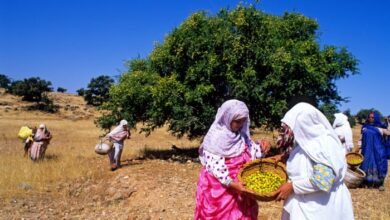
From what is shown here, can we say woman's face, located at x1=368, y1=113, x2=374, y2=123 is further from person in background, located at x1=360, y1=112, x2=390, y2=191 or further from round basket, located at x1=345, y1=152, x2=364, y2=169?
round basket, located at x1=345, y1=152, x2=364, y2=169

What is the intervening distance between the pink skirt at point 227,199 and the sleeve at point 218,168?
0.08 meters

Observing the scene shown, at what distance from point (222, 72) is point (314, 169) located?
30.0ft

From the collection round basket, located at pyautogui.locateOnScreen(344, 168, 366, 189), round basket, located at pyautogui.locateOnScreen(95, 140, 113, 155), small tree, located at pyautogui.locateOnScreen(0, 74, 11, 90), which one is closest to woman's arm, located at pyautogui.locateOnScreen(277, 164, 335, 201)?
round basket, located at pyautogui.locateOnScreen(344, 168, 366, 189)

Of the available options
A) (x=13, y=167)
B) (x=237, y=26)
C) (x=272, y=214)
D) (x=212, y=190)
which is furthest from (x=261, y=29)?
(x=212, y=190)

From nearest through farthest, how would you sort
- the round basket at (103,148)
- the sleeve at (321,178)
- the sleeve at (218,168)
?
1. the sleeve at (321,178)
2. the sleeve at (218,168)
3. the round basket at (103,148)

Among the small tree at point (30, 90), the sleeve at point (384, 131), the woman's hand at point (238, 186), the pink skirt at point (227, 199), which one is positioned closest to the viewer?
the woman's hand at point (238, 186)

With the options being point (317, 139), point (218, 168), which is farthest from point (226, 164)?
point (317, 139)

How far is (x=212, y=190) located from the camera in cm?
415

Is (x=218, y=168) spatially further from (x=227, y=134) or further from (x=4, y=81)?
(x=4, y=81)

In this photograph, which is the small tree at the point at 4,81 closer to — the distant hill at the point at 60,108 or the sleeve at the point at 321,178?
the distant hill at the point at 60,108

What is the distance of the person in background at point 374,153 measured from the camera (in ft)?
32.0

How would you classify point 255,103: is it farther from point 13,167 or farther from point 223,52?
point 13,167

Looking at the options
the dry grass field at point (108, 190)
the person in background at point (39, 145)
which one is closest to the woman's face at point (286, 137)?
the dry grass field at point (108, 190)

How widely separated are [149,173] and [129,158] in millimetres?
2804
